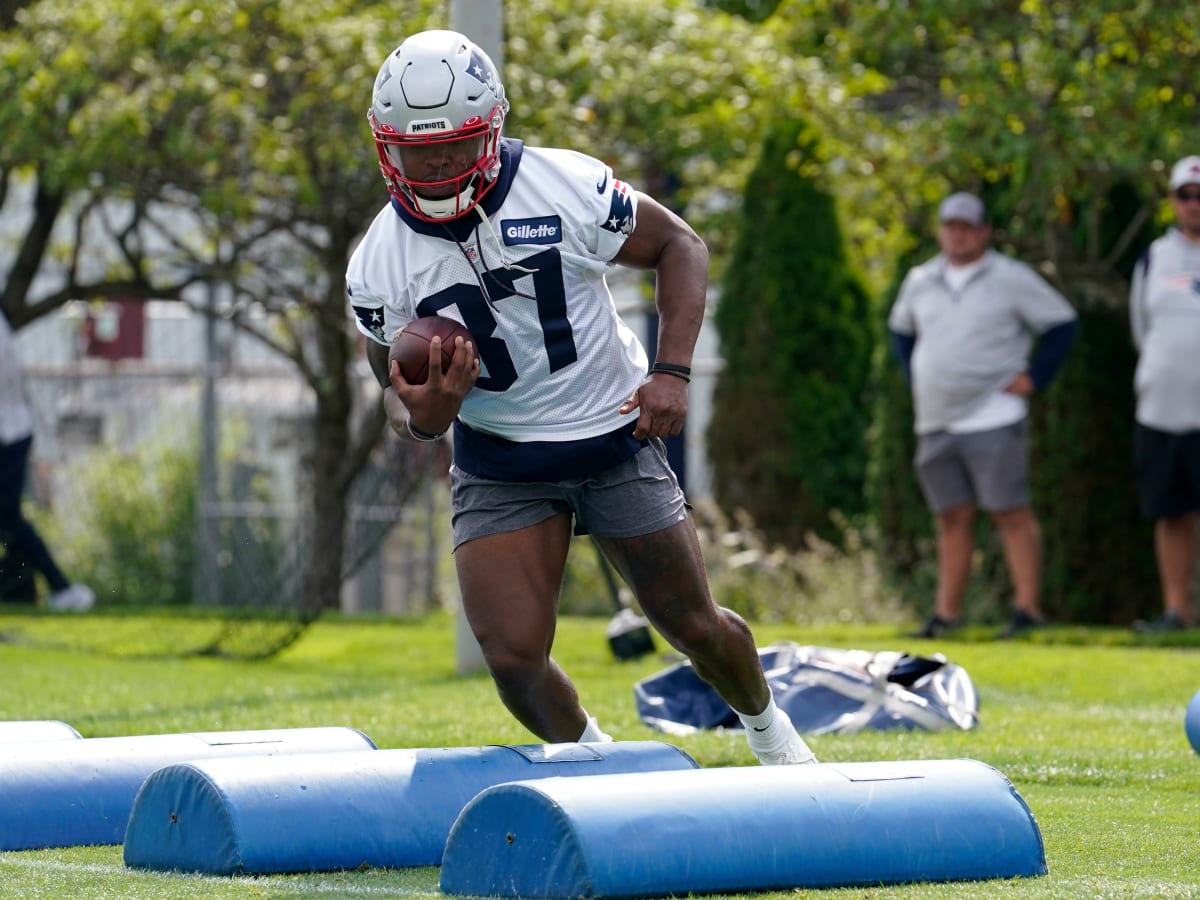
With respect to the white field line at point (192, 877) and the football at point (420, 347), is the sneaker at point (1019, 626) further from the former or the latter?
the white field line at point (192, 877)

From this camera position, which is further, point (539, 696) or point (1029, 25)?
point (1029, 25)

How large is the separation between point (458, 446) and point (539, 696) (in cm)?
70

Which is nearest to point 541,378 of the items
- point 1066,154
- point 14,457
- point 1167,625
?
point 1167,625

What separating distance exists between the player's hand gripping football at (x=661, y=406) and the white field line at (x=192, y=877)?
4.40 feet

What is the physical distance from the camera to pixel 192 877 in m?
4.46

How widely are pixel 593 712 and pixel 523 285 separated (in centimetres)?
295

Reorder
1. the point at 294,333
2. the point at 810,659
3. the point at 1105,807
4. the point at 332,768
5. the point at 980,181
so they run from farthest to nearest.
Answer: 1. the point at 294,333
2. the point at 980,181
3. the point at 810,659
4. the point at 1105,807
5. the point at 332,768

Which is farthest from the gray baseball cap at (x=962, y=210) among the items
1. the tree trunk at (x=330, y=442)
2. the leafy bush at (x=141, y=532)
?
the leafy bush at (x=141, y=532)

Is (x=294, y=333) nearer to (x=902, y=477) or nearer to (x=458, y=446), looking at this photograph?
(x=902, y=477)

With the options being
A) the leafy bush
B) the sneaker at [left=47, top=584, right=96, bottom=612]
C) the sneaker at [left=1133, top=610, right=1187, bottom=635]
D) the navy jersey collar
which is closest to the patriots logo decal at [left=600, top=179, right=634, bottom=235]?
the navy jersey collar

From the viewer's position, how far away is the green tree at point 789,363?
13.8m

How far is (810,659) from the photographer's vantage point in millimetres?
7453

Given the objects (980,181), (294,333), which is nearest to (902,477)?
(980,181)

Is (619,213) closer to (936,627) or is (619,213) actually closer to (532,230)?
(532,230)
